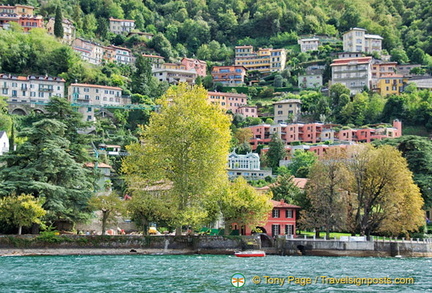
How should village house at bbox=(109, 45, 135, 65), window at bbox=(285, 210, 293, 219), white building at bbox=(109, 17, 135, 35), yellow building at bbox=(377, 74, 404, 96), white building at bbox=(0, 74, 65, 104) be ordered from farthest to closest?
white building at bbox=(109, 17, 135, 35)
village house at bbox=(109, 45, 135, 65)
yellow building at bbox=(377, 74, 404, 96)
white building at bbox=(0, 74, 65, 104)
window at bbox=(285, 210, 293, 219)

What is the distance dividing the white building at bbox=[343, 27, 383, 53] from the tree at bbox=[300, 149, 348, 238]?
352 ft

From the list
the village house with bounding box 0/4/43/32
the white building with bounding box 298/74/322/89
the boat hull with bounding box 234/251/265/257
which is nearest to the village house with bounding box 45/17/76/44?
the village house with bounding box 0/4/43/32

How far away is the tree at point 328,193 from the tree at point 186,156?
38.5ft

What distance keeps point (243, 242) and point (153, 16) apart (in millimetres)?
153447

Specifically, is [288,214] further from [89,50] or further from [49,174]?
[89,50]

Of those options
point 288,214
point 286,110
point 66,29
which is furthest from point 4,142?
point 66,29

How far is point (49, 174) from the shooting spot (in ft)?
178

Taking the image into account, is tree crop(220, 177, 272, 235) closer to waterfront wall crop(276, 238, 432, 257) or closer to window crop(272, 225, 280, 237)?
waterfront wall crop(276, 238, 432, 257)

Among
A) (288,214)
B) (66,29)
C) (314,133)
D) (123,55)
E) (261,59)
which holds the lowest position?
(288,214)

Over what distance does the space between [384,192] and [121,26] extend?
133 meters

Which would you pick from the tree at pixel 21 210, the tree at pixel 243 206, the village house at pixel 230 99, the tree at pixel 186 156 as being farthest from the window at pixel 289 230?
the village house at pixel 230 99

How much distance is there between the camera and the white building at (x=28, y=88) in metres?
114

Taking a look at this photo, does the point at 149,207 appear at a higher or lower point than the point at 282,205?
lower

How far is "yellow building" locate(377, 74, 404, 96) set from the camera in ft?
457
